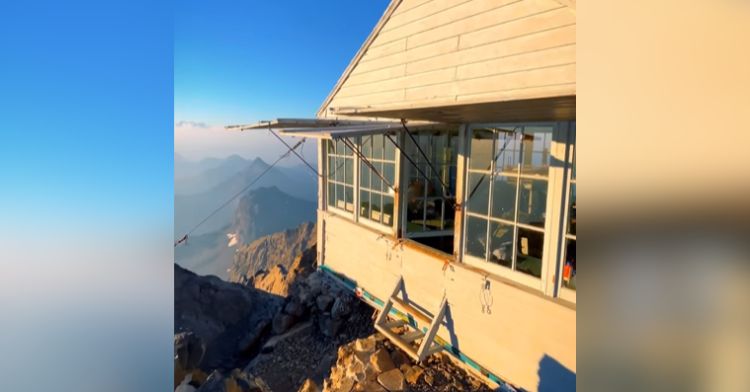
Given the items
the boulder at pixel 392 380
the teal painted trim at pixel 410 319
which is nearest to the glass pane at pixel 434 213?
the teal painted trim at pixel 410 319

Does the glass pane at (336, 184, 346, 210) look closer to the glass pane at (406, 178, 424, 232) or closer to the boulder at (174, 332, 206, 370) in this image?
the glass pane at (406, 178, 424, 232)

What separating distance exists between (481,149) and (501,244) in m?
1.02

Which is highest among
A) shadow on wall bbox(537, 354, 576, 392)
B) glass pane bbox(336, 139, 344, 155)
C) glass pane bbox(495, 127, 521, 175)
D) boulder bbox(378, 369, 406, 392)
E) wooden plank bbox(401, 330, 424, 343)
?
glass pane bbox(336, 139, 344, 155)

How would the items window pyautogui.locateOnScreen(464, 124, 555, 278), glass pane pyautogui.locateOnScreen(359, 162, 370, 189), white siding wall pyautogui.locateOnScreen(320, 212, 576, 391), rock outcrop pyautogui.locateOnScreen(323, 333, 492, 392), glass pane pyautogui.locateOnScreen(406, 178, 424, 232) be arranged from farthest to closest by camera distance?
glass pane pyautogui.locateOnScreen(359, 162, 370, 189) → glass pane pyautogui.locateOnScreen(406, 178, 424, 232) → rock outcrop pyautogui.locateOnScreen(323, 333, 492, 392) → window pyautogui.locateOnScreen(464, 124, 555, 278) → white siding wall pyautogui.locateOnScreen(320, 212, 576, 391)

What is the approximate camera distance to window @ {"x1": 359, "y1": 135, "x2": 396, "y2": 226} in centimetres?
533

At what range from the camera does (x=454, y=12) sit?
3.99m

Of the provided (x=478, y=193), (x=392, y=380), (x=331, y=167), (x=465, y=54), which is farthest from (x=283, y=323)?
(x=465, y=54)

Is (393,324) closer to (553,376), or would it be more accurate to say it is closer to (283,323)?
(553,376)

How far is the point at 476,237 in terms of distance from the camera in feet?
13.2

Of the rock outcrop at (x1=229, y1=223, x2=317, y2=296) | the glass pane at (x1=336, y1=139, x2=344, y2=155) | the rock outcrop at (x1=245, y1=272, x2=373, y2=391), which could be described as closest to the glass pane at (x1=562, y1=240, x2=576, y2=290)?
the rock outcrop at (x1=245, y1=272, x2=373, y2=391)
